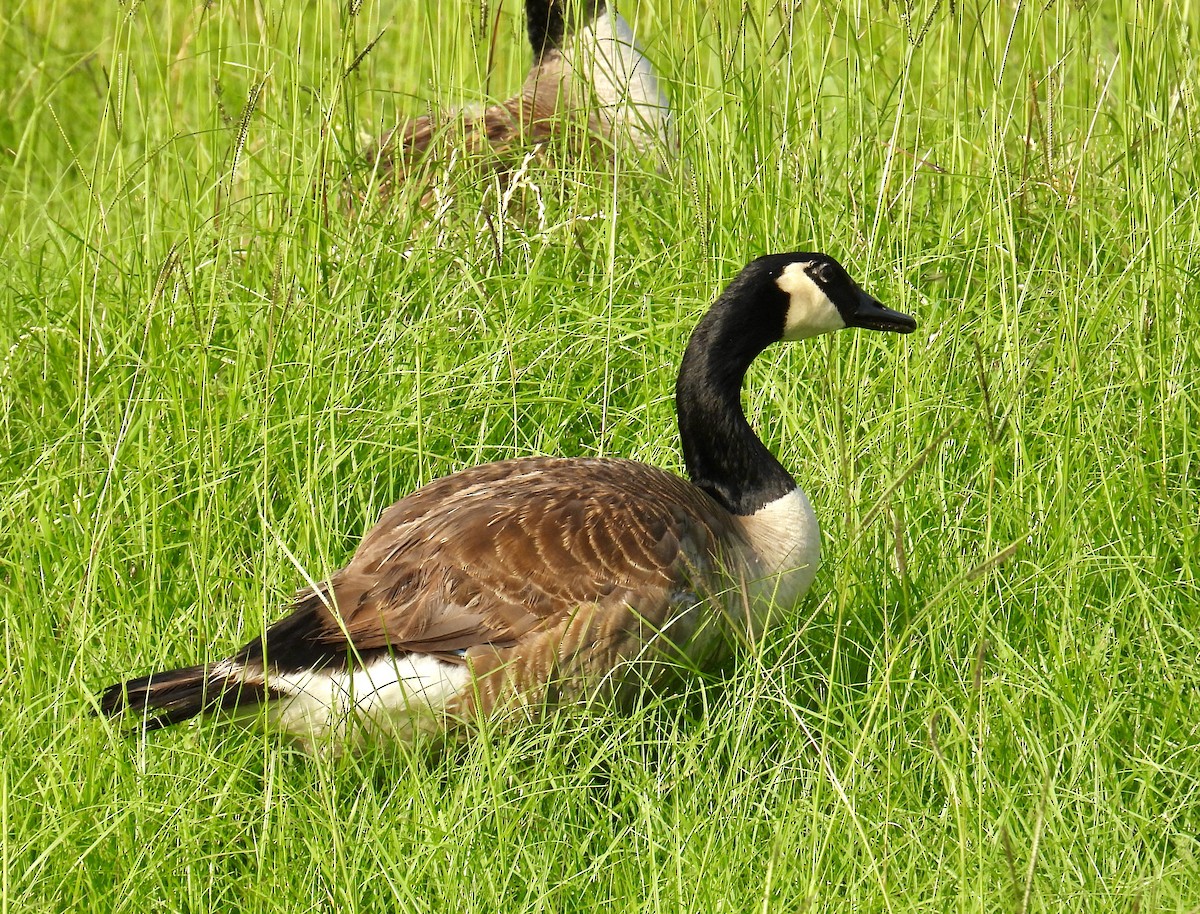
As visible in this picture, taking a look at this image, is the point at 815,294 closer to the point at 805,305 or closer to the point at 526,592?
the point at 805,305

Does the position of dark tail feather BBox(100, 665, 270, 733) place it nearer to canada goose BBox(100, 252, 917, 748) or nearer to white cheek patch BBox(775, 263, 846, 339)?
canada goose BBox(100, 252, 917, 748)

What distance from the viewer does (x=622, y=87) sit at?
5023 mm

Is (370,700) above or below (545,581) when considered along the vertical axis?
below

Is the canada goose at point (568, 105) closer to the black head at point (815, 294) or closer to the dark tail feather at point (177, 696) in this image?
the black head at point (815, 294)

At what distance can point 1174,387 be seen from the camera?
3.81 meters

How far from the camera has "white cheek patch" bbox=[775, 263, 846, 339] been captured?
3703 mm

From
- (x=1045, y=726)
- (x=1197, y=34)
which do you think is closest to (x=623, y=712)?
(x=1045, y=726)

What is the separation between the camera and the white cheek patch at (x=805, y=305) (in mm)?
3703

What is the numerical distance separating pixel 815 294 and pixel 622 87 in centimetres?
164

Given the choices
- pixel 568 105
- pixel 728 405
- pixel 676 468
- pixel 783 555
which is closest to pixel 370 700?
pixel 783 555

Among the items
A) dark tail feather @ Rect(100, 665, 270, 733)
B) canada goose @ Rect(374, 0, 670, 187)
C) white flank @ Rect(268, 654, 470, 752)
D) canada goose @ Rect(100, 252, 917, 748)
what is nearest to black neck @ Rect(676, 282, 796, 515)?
canada goose @ Rect(100, 252, 917, 748)

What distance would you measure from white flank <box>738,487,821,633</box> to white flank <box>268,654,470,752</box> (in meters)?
0.75

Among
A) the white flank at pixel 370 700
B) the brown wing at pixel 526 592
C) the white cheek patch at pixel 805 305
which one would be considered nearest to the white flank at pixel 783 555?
the brown wing at pixel 526 592

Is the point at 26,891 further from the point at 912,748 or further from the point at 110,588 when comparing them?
the point at 912,748
